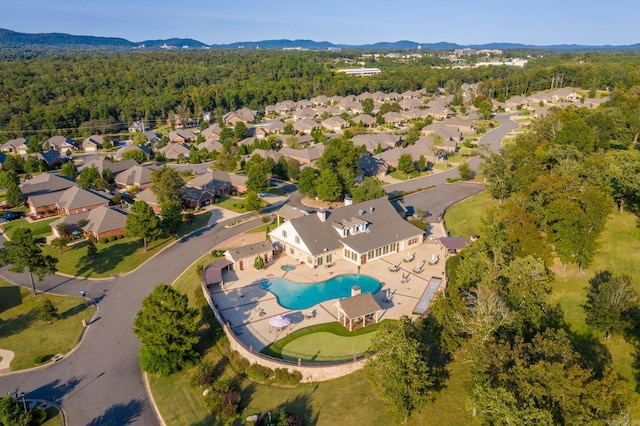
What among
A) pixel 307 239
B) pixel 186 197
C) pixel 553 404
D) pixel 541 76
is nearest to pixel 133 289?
pixel 307 239

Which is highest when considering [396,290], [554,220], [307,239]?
[554,220]

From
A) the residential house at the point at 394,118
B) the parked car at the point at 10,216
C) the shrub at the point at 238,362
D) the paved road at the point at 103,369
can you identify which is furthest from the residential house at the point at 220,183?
the residential house at the point at 394,118

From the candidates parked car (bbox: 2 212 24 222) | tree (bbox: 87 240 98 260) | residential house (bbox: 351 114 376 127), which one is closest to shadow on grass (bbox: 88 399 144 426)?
tree (bbox: 87 240 98 260)

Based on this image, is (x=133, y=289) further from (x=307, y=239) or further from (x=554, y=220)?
(x=554, y=220)

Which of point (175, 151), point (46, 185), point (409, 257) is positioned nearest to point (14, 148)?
point (175, 151)

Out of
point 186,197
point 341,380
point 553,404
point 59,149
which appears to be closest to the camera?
point 553,404

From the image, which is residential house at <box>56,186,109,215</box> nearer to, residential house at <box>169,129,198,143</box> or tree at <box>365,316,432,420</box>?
residential house at <box>169,129,198,143</box>
